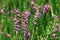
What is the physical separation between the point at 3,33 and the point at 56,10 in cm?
72

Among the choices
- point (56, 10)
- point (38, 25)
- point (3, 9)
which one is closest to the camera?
point (38, 25)

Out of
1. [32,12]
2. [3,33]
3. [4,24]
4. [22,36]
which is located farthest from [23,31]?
[32,12]

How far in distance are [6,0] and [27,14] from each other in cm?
79

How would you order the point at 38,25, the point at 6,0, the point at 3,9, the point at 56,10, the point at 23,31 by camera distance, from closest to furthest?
the point at 23,31 < the point at 38,25 < the point at 3,9 < the point at 56,10 < the point at 6,0

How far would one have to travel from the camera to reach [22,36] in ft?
6.74

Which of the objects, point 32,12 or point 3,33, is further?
point 32,12

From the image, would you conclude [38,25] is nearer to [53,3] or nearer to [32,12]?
[32,12]

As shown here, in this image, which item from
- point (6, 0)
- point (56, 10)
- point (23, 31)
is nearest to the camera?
point (23, 31)

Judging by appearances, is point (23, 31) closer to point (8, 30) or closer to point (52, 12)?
point (8, 30)

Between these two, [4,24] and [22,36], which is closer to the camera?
[22,36]

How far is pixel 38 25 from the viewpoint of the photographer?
2.20 m

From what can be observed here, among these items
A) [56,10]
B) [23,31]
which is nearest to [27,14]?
[23,31]

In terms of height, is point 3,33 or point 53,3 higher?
point 53,3

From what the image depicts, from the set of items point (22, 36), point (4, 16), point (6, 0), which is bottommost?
point (22, 36)
